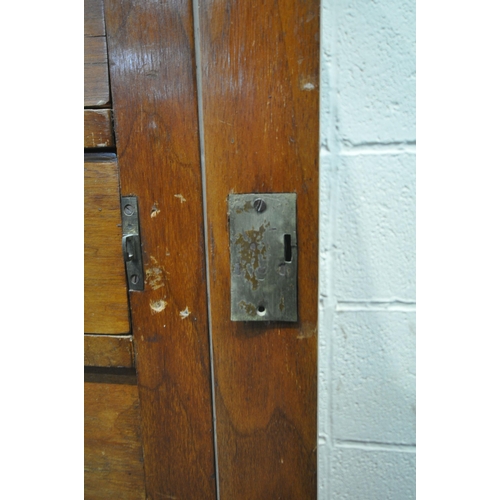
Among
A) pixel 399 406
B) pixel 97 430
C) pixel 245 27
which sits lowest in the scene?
pixel 97 430

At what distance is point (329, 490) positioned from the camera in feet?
1.17

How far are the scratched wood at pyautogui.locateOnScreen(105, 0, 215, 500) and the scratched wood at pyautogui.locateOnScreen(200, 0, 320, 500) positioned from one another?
24 millimetres

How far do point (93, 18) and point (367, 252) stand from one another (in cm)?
44

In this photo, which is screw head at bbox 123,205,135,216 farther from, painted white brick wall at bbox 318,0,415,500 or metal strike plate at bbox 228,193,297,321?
painted white brick wall at bbox 318,0,415,500

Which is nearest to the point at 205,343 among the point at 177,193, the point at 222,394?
the point at 222,394

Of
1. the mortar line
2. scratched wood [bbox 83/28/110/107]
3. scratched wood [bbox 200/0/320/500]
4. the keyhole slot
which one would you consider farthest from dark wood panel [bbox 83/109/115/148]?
the mortar line

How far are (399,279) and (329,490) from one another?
26cm

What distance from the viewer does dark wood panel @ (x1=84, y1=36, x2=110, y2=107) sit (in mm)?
396

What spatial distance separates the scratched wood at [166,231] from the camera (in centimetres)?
38

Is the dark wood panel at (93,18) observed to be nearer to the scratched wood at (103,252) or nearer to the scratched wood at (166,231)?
the scratched wood at (166,231)

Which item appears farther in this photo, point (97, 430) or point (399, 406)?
point (97, 430)

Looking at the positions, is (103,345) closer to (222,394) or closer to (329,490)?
(222,394)

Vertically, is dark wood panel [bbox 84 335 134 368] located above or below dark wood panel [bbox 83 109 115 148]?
below

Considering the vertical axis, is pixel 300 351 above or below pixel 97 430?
above
